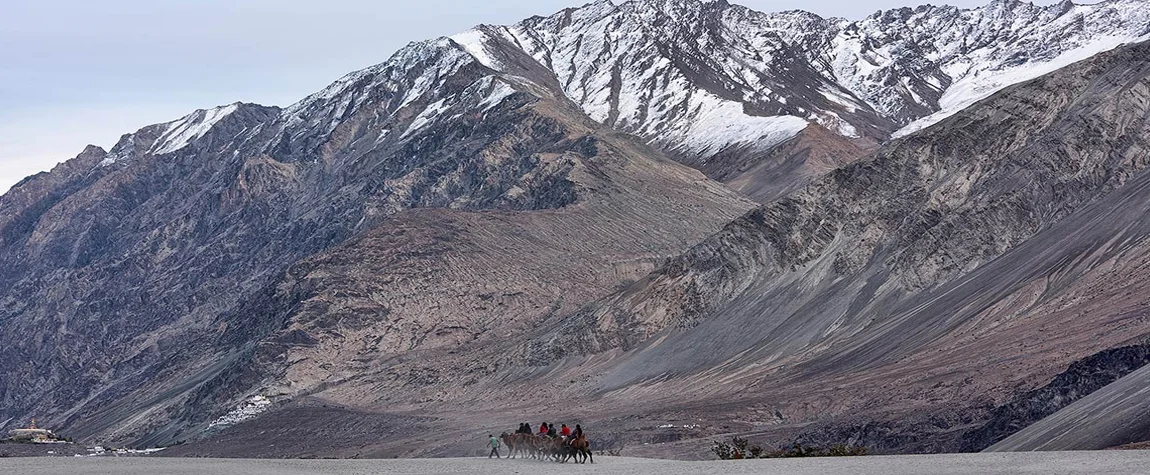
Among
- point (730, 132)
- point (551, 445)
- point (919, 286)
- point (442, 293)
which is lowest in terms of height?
point (919, 286)

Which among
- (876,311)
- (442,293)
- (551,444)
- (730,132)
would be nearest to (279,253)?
(730,132)

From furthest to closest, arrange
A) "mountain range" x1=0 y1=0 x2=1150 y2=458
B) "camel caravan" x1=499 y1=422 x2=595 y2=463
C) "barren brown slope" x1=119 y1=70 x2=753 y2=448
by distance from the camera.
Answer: "barren brown slope" x1=119 y1=70 x2=753 y2=448
"mountain range" x1=0 y1=0 x2=1150 y2=458
"camel caravan" x1=499 y1=422 x2=595 y2=463

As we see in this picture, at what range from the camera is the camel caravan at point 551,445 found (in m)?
42.4

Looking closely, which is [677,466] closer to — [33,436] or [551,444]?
[551,444]

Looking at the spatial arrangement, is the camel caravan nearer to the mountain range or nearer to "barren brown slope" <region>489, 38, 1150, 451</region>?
the mountain range

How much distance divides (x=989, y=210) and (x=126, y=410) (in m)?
76.1

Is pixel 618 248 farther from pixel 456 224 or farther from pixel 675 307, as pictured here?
pixel 675 307

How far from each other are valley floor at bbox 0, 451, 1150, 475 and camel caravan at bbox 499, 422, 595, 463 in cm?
56

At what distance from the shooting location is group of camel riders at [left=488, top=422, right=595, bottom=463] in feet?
139

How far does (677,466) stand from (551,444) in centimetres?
631

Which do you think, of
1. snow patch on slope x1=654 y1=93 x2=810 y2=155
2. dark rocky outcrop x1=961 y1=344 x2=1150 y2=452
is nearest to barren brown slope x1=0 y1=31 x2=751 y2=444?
snow patch on slope x1=654 y1=93 x2=810 y2=155

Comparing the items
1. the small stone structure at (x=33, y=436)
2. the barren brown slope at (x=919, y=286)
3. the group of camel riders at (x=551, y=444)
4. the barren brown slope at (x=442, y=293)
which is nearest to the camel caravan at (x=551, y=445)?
the group of camel riders at (x=551, y=444)

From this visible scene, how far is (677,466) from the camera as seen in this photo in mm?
38719

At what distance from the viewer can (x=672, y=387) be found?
92000 mm
